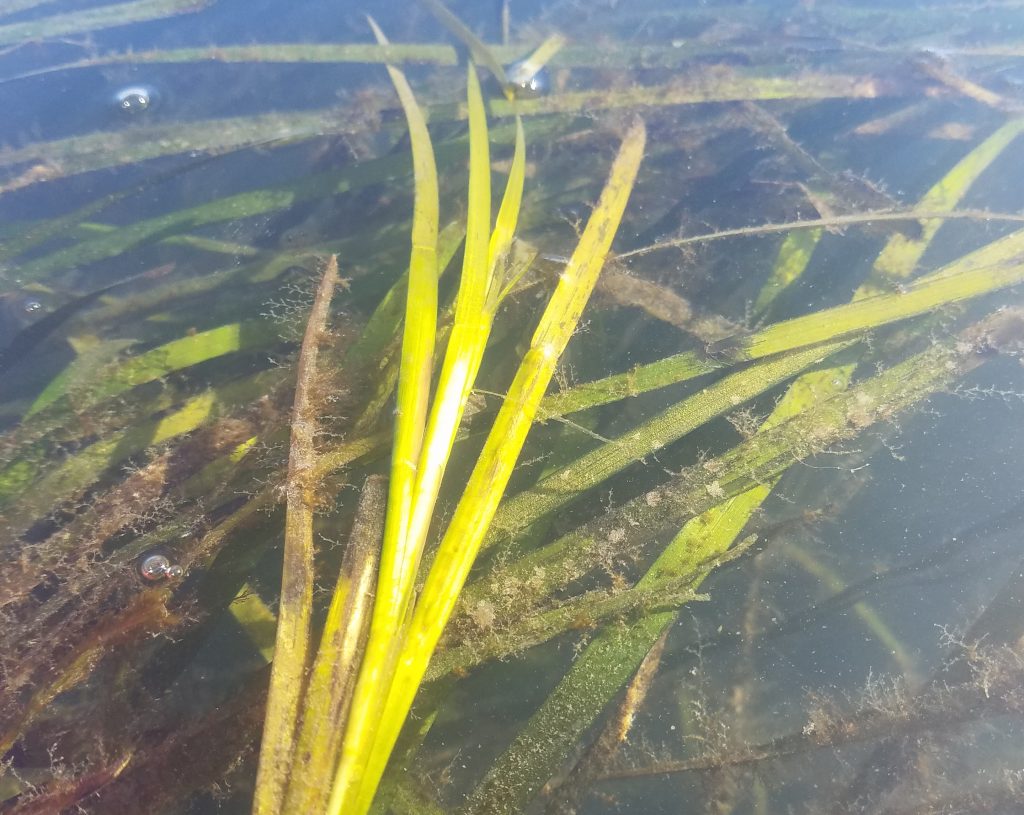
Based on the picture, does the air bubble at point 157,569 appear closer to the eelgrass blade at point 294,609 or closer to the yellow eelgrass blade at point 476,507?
the eelgrass blade at point 294,609

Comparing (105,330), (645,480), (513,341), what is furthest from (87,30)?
(645,480)

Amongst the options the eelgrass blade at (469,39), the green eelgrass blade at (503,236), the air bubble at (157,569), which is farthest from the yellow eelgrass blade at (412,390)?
the eelgrass blade at (469,39)

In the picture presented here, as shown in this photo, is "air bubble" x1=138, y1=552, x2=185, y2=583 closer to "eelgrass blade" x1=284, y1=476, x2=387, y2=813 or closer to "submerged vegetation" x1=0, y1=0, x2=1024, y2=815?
"submerged vegetation" x1=0, y1=0, x2=1024, y2=815

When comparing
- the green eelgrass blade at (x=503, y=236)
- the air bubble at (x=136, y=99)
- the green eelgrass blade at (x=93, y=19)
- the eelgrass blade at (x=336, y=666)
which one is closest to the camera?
the eelgrass blade at (x=336, y=666)

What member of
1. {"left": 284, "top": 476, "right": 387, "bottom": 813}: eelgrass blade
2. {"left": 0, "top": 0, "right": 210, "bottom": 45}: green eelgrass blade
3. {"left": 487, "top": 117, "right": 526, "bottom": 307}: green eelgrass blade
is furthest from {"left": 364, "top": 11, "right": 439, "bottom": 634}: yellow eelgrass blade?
{"left": 0, "top": 0, "right": 210, "bottom": 45}: green eelgrass blade

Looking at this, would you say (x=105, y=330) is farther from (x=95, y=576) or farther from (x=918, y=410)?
(x=918, y=410)

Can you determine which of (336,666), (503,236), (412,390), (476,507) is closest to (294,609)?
(336,666)
